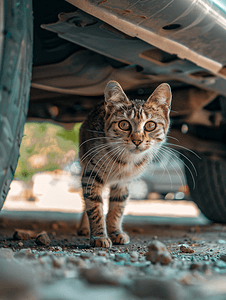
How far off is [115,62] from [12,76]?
1.03 meters

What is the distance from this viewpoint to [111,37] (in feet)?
5.26

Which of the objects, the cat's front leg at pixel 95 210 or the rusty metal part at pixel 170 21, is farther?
the cat's front leg at pixel 95 210

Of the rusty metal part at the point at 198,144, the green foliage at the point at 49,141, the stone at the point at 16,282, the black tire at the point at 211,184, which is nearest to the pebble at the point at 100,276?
the stone at the point at 16,282

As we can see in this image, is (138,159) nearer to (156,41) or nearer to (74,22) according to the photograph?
(156,41)

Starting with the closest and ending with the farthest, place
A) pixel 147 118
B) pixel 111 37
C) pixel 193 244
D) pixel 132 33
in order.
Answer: pixel 132 33, pixel 111 37, pixel 147 118, pixel 193 244

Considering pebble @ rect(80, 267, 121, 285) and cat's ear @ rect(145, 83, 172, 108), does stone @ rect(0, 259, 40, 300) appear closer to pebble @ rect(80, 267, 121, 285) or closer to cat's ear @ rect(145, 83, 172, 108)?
pebble @ rect(80, 267, 121, 285)

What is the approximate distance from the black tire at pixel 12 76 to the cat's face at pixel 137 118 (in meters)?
0.57

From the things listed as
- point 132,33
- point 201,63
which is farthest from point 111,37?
point 201,63

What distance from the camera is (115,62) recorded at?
2121 mm

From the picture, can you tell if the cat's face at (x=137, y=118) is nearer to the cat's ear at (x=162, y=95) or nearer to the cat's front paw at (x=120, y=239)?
the cat's ear at (x=162, y=95)

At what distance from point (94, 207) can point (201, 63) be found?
1.19 meters

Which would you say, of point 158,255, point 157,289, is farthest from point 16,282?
point 158,255

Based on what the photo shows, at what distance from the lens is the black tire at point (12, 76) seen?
4.08 ft

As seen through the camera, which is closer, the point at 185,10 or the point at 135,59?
the point at 185,10
